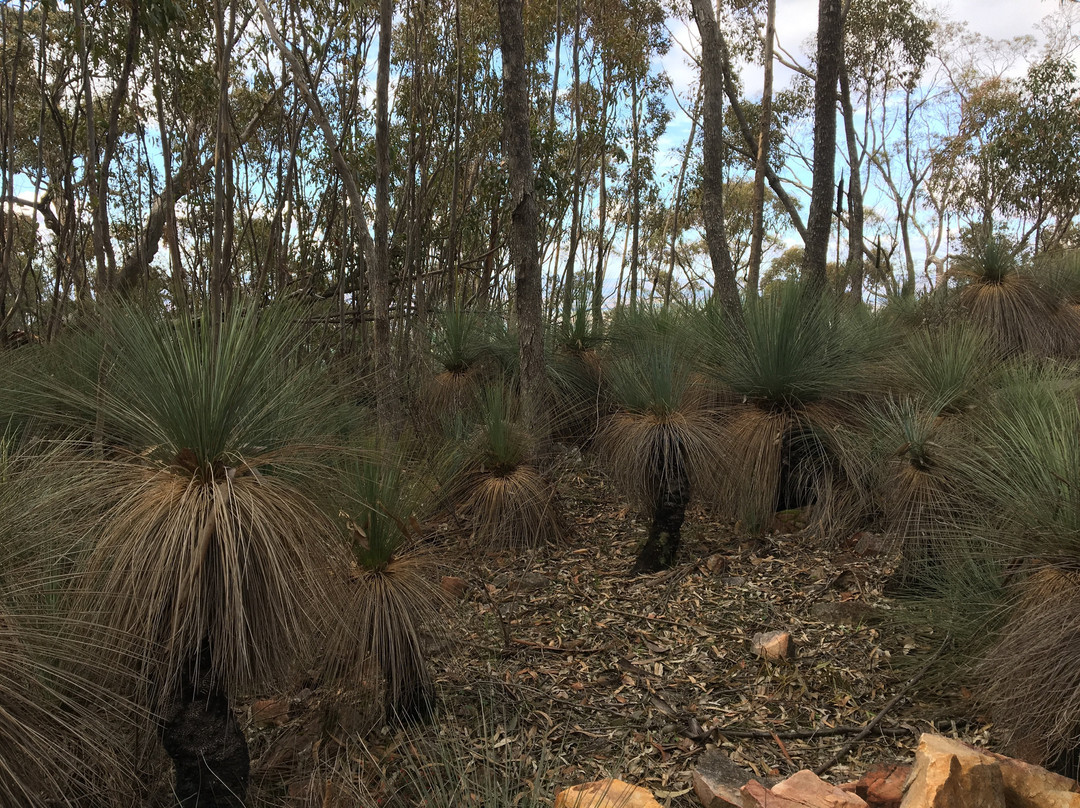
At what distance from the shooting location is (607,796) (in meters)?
2.39

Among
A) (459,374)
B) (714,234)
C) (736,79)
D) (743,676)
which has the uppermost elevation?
(736,79)

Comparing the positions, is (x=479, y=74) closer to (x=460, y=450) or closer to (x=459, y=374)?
(x=459, y=374)

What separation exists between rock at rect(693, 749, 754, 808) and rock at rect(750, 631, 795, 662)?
0.70 metres

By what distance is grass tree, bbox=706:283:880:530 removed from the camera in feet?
15.7

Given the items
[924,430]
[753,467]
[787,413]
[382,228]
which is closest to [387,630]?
[753,467]

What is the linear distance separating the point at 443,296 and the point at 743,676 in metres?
8.74

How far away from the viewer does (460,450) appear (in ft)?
15.8

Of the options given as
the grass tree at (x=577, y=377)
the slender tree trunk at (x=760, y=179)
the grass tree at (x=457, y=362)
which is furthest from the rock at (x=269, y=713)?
the slender tree trunk at (x=760, y=179)

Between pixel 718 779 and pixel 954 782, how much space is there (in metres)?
0.78

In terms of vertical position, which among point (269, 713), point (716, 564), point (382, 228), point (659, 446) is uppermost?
point (382, 228)

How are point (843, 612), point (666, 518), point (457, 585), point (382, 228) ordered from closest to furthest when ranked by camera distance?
point (843, 612), point (457, 585), point (666, 518), point (382, 228)

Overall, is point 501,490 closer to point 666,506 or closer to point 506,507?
point 506,507

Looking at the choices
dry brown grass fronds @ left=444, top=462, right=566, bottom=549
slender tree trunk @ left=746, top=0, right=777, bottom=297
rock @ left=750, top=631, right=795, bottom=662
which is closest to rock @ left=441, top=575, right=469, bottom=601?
dry brown grass fronds @ left=444, top=462, right=566, bottom=549

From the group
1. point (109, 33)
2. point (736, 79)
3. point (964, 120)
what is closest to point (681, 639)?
point (109, 33)
